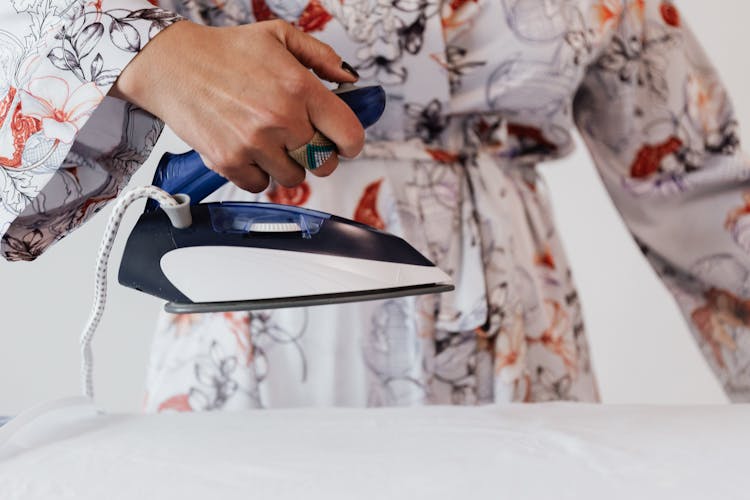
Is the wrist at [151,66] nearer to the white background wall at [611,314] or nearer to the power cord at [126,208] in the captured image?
the power cord at [126,208]

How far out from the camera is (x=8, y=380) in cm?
109

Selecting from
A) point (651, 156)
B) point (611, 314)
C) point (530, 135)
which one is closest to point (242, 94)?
point (530, 135)

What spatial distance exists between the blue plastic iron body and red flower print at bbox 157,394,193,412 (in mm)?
232

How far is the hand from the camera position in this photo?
459 mm

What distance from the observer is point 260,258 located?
0.51 metres

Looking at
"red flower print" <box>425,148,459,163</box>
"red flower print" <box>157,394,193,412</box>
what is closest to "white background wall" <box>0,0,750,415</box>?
"red flower print" <box>157,394,193,412</box>

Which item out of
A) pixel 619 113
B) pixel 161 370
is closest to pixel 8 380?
pixel 161 370

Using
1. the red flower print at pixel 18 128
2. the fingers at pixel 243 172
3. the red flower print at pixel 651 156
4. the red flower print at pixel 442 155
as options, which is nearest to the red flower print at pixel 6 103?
the red flower print at pixel 18 128

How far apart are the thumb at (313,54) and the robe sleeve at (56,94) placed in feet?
0.21

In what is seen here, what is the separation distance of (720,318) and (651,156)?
161 millimetres

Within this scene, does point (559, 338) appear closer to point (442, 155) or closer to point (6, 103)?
point (442, 155)

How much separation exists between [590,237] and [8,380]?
875 millimetres

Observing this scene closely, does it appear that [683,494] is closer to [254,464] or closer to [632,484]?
[632,484]

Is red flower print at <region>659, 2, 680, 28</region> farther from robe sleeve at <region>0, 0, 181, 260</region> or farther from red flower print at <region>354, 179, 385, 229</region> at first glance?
robe sleeve at <region>0, 0, 181, 260</region>
